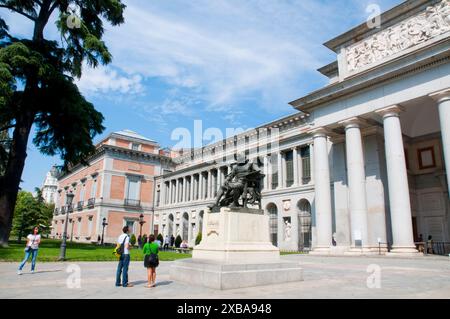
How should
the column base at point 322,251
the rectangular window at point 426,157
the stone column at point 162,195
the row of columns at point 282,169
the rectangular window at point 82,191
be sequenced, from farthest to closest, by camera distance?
1. the rectangular window at point 82,191
2. the stone column at point 162,195
3. the row of columns at point 282,169
4. the rectangular window at point 426,157
5. the column base at point 322,251

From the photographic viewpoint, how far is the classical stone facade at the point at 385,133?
19297mm

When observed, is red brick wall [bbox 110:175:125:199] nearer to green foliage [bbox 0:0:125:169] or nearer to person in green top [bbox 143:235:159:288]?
green foliage [bbox 0:0:125:169]

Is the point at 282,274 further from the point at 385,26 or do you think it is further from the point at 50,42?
the point at 50,42

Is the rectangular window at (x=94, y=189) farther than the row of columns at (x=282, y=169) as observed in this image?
Yes

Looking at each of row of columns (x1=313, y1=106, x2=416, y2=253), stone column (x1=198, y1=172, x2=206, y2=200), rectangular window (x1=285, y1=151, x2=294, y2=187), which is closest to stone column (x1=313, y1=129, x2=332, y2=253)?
row of columns (x1=313, y1=106, x2=416, y2=253)

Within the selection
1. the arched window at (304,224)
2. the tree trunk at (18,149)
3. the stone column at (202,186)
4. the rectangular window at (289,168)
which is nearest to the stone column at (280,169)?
the rectangular window at (289,168)

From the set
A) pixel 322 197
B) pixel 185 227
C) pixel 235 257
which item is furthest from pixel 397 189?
pixel 185 227

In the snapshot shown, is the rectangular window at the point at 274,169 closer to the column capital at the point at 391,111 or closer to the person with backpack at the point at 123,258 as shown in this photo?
the column capital at the point at 391,111

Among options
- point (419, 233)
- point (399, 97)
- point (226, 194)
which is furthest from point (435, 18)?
point (226, 194)

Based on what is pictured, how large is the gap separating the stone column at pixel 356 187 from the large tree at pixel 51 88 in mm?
17978

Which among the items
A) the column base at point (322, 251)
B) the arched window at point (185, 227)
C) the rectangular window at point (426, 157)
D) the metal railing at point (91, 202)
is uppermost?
the rectangular window at point (426, 157)

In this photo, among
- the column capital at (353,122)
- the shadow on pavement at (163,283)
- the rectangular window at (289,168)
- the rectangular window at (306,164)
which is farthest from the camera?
the rectangular window at (289,168)

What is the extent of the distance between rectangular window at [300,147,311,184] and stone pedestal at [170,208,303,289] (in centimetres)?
2679

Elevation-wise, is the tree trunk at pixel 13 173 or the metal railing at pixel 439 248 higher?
the tree trunk at pixel 13 173
